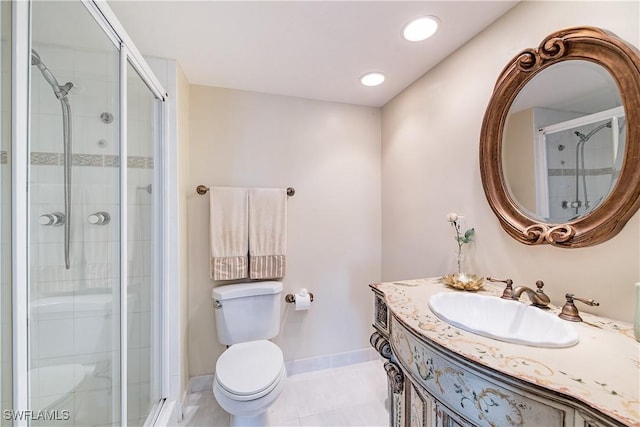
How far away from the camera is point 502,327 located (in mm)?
974

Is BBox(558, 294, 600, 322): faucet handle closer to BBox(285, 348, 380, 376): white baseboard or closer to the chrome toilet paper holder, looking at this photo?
the chrome toilet paper holder

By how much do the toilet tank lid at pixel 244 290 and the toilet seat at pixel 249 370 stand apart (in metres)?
0.30

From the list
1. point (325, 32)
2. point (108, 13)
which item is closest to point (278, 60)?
point (325, 32)

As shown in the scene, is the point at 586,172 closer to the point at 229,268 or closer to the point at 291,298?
the point at 291,298

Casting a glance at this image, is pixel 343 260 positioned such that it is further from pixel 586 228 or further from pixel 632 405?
pixel 632 405

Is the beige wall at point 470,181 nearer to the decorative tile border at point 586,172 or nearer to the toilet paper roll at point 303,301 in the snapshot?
the decorative tile border at point 586,172

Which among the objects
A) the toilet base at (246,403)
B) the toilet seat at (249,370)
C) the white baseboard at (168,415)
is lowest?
the white baseboard at (168,415)

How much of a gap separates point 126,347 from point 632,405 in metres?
1.74

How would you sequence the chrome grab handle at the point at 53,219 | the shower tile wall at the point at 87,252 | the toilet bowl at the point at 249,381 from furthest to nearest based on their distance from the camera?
the toilet bowl at the point at 249,381, the shower tile wall at the point at 87,252, the chrome grab handle at the point at 53,219

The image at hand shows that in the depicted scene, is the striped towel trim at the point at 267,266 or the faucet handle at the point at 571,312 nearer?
the faucet handle at the point at 571,312

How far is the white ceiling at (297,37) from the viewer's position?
3.77ft

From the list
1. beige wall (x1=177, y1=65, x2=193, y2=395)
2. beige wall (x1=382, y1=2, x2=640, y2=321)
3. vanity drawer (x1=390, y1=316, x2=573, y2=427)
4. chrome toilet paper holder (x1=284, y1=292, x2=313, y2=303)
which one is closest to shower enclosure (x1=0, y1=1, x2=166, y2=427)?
beige wall (x1=177, y1=65, x2=193, y2=395)

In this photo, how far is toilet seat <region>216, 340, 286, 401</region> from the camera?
49.6 inches

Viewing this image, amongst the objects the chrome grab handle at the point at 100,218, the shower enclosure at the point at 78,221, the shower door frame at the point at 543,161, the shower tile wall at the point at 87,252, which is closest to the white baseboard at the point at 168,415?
the shower enclosure at the point at 78,221
